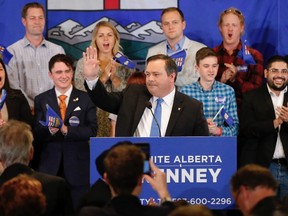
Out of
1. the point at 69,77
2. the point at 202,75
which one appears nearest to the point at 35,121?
the point at 69,77

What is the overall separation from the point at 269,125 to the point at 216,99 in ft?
1.74

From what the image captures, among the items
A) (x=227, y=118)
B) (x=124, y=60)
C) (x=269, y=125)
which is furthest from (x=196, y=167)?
(x=124, y=60)

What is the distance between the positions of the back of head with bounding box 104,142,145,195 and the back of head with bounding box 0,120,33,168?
96cm

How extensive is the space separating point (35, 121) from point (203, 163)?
2494 mm

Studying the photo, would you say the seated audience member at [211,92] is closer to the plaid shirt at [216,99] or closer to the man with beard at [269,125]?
the plaid shirt at [216,99]

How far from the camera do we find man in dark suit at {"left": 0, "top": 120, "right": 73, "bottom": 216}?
16.5 ft

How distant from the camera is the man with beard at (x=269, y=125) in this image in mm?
7473

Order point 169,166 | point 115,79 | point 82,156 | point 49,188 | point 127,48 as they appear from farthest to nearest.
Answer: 1. point 127,48
2. point 115,79
3. point 82,156
4. point 169,166
5. point 49,188

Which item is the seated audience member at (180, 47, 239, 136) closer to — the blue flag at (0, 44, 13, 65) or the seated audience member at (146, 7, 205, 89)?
the seated audience member at (146, 7, 205, 89)

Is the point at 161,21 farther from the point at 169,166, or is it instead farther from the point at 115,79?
the point at 169,166

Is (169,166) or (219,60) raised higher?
(219,60)

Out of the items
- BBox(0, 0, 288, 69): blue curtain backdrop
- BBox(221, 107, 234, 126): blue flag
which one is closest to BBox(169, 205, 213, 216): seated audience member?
BBox(221, 107, 234, 126): blue flag

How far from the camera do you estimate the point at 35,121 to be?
7.62 meters

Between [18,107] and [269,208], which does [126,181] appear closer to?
[269,208]
